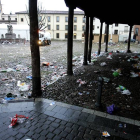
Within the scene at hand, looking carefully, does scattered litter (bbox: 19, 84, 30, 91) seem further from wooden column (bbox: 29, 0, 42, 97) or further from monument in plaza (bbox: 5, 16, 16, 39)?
monument in plaza (bbox: 5, 16, 16, 39)

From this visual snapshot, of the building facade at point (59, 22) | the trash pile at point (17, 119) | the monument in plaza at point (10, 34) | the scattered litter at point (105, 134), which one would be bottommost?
the scattered litter at point (105, 134)

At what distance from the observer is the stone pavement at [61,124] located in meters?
2.71

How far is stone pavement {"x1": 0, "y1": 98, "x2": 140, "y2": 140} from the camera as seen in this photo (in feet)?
8.88

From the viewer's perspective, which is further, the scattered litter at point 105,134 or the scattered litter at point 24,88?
the scattered litter at point 24,88

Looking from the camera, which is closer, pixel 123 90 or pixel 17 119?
pixel 17 119

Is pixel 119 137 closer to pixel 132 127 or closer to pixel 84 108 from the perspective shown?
pixel 132 127

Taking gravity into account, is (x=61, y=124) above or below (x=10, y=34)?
below

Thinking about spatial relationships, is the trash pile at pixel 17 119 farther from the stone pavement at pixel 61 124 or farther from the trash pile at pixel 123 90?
the trash pile at pixel 123 90

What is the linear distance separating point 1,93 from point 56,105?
2086 mm

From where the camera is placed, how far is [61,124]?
304cm

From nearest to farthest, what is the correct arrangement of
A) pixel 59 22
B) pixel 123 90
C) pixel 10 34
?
pixel 123 90
pixel 10 34
pixel 59 22

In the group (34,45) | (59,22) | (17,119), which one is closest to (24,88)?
(34,45)

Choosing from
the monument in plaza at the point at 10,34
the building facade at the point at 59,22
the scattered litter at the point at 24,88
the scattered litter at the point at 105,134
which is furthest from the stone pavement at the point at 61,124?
the building facade at the point at 59,22

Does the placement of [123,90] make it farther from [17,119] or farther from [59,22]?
[59,22]
